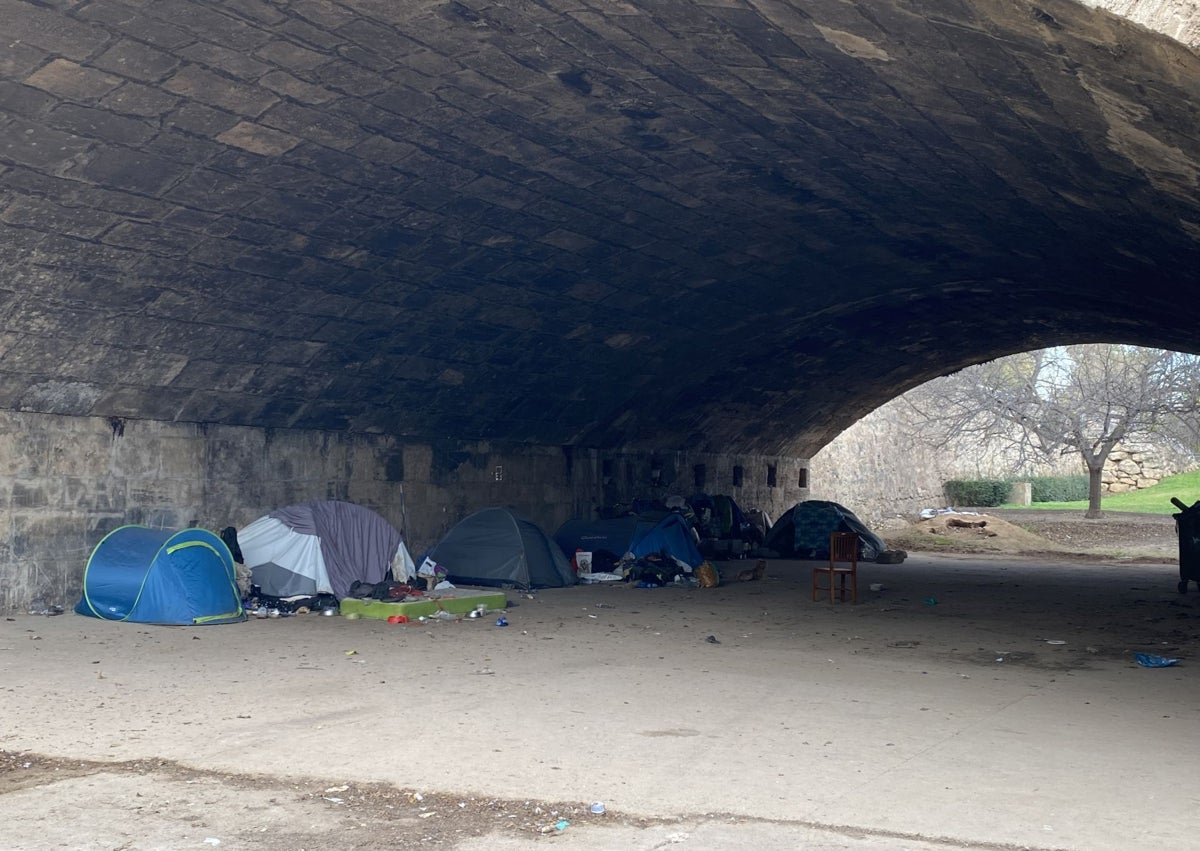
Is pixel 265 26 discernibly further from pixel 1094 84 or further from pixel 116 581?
pixel 116 581

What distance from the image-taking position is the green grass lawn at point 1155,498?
127 feet

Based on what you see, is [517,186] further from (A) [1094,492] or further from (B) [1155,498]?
(B) [1155,498]

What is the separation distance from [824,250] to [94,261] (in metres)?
8.93

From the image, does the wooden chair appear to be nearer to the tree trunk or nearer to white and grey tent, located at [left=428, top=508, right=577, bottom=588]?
white and grey tent, located at [left=428, top=508, right=577, bottom=588]

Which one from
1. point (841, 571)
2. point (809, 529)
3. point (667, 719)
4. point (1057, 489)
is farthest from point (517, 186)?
point (1057, 489)

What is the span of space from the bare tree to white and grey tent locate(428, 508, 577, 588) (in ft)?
62.6

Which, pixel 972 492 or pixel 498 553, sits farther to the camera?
pixel 972 492

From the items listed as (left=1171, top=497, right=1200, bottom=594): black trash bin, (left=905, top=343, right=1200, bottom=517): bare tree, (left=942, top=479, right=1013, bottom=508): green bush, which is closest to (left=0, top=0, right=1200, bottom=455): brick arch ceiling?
(left=1171, top=497, right=1200, bottom=594): black trash bin

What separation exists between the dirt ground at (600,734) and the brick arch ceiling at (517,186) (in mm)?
3340

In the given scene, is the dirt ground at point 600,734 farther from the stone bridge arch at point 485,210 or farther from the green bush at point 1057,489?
the green bush at point 1057,489

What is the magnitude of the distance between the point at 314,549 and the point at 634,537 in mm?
6849

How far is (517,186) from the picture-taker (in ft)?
38.0

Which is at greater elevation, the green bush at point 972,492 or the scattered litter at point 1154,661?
the green bush at point 972,492

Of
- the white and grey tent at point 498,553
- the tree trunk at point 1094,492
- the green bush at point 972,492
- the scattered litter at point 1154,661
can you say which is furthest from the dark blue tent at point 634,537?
the green bush at point 972,492
